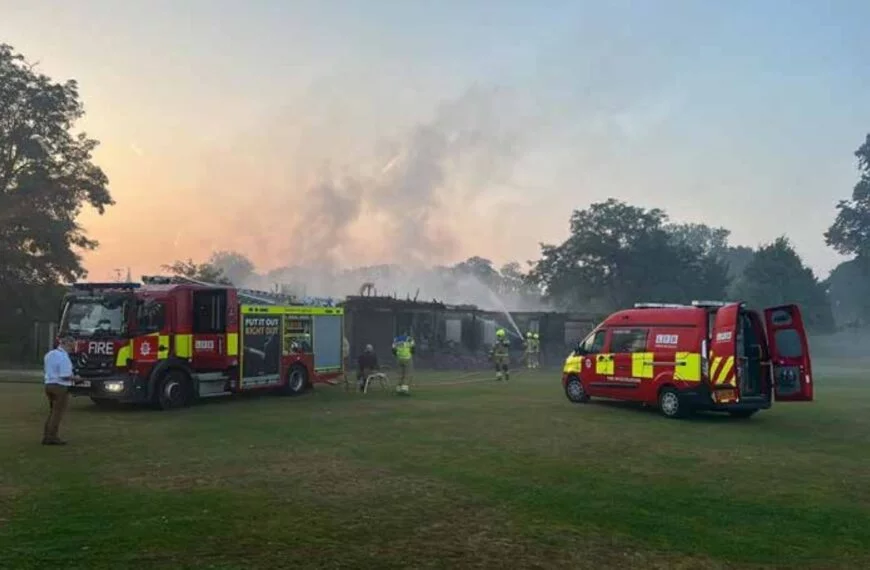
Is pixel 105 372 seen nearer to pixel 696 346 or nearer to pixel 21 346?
pixel 696 346

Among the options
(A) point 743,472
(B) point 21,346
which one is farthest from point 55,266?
(A) point 743,472

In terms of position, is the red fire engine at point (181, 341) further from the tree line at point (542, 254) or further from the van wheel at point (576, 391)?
the tree line at point (542, 254)

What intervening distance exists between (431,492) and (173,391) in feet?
33.1

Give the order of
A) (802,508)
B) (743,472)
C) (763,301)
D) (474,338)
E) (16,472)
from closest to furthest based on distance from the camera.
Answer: (802,508) → (16,472) → (743,472) → (474,338) → (763,301)

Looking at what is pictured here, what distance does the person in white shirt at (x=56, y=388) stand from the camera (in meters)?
11.8

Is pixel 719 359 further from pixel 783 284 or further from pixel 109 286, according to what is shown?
pixel 783 284

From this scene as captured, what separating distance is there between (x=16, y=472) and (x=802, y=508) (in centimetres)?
912

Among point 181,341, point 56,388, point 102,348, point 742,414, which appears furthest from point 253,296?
point 742,414

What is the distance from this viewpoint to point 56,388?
1202 centimetres

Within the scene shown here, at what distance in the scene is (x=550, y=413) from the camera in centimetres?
1658

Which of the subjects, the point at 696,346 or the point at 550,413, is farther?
the point at 550,413

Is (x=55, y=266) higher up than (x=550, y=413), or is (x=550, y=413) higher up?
(x=55, y=266)

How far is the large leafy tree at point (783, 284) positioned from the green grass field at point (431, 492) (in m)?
61.2

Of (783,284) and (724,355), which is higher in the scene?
(783,284)
